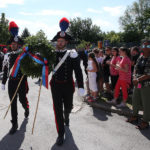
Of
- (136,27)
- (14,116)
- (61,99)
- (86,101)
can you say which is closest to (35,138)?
(14,116)

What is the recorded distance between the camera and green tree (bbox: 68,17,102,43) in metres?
56.5

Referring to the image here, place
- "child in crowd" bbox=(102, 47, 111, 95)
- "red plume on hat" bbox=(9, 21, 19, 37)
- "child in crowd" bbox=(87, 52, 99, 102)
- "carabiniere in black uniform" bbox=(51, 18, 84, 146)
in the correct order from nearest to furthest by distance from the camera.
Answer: "carabiniere in black uniform" bbox=(51, 18, 84, 146) < "red plume on hat" bbox=(9, 21, 19, 37) < "child in crowd" bbox=(87, 52, 99, 102) < "child in crowd" bbox=(102, 47, 111, 95)

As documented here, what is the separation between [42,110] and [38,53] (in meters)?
2.27

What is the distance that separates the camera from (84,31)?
2259 inches

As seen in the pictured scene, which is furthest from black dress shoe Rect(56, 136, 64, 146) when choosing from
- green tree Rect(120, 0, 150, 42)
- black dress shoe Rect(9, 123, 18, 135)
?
green tree Rect(120, 0, 150, 42)

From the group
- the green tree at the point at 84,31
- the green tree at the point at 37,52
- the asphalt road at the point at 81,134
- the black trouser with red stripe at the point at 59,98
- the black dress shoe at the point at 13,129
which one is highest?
the green tree at the point at 84,31

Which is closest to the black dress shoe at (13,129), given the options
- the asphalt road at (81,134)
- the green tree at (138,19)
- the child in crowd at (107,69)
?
the asphalt road at (81,134)

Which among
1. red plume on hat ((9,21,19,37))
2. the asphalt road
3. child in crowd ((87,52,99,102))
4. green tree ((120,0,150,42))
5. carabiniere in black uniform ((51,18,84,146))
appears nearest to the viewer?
the asphalt road

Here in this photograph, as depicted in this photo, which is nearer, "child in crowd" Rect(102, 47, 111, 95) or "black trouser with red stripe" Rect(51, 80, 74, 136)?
"black trouser with red stripe" Rect(51, 80, 74, 136)

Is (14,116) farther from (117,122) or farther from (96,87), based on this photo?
(96,87)

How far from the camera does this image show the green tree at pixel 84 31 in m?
56.5

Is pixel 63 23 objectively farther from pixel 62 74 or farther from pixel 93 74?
pixel 93 74

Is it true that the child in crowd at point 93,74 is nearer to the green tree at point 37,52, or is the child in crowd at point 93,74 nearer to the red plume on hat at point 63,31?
the red plume on hat at point 63,31

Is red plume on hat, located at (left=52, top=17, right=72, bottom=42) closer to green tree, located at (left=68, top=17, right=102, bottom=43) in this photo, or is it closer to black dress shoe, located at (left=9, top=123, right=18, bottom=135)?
black dress shoe, located at (left=9, top=123, right=18, bottom=135)
